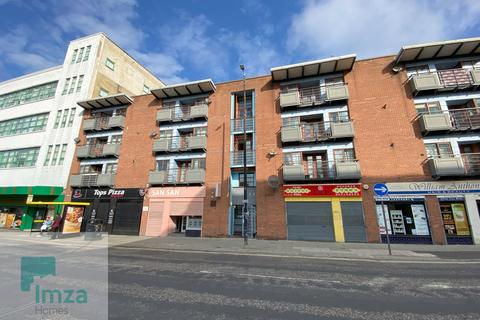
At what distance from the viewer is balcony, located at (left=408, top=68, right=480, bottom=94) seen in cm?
1576

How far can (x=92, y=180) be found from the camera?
22.5m

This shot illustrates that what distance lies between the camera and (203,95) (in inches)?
885

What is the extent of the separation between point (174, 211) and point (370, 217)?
15.5m

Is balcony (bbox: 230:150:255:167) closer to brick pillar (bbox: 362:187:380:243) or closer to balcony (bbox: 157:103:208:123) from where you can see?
balcony (bbox: 157:103:208:123)

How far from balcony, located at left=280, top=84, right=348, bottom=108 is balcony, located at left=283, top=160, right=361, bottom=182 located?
512cm

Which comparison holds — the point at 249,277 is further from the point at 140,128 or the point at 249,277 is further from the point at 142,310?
the point at 140,128

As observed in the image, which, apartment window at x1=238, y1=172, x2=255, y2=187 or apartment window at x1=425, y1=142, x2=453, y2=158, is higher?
apartment window at x1=425, y1=142, x2=453, y2=158

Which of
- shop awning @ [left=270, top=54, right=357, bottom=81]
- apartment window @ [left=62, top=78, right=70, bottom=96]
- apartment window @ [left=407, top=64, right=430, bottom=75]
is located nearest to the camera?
apartment window @ [left=407, top=64, right=430, bottom=75]

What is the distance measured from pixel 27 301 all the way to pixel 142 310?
115 inches

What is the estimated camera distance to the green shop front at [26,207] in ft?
75.0

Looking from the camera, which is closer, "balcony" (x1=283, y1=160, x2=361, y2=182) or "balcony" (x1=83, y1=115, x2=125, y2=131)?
"balcony" (x1=283, y1=160, x2=361, y2=182)

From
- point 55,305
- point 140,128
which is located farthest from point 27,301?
point 140,128

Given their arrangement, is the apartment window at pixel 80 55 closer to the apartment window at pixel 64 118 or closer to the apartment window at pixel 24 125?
the apartment window at pixel 64 118

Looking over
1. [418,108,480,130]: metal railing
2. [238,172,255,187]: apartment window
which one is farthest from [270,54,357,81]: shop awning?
[238,172,255,187]: apartment window
